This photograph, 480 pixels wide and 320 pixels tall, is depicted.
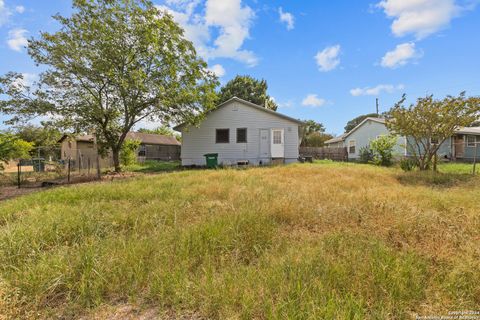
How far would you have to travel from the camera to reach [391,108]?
11.9 metres

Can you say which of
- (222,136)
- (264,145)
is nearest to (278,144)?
(264,145)

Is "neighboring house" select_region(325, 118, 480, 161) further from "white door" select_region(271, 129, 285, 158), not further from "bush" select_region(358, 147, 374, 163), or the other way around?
"white door" select_region(271, 129, 285, 158)

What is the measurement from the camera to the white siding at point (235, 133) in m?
16.8

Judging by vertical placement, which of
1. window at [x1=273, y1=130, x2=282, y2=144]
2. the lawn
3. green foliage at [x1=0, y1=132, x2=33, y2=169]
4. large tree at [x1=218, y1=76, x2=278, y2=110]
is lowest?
the lawn

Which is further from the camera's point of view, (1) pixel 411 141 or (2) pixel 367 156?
(2) pixel 367 156

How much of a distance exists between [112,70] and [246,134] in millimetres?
8752

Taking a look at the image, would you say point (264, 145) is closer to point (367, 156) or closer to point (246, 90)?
point (367, 156)

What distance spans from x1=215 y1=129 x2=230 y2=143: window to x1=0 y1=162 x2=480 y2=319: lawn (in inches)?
509

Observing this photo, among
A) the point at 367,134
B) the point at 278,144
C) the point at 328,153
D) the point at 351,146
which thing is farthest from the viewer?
the point at 351,146

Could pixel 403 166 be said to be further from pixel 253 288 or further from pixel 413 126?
pixel 253 288

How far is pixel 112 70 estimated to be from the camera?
38.6ft

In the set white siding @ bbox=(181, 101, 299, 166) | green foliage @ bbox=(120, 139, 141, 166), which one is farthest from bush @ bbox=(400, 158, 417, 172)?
green foliage @ bbox=(120, 139, 141, 166)

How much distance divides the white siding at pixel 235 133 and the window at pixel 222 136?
222 mm

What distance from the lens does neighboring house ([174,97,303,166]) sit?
16750 millimetres
